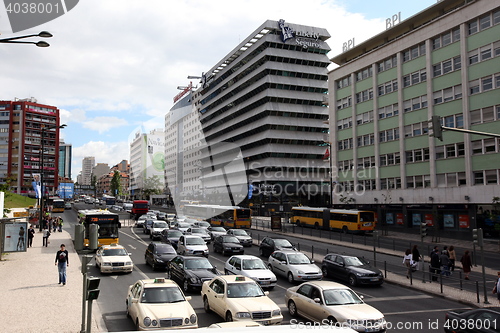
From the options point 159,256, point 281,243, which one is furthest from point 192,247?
point 281,243

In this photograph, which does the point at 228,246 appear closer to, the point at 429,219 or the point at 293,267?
the point at 293,267

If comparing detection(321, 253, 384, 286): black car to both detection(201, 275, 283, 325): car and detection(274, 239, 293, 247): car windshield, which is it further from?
detection(201, 275, 283, 325): car

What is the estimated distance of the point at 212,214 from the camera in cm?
5822

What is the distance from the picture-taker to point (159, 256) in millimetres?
22703

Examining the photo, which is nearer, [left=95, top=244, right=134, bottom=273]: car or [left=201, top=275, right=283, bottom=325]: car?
[left=201, top=275, right=283, bottom=325]: car

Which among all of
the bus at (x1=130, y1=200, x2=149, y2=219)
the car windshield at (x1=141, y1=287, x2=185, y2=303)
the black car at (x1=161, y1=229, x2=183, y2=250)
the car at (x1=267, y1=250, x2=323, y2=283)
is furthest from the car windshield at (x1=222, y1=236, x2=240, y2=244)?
the bus at (x1=130, y1=200, x2=149, y2=219)

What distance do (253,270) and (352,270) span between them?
201 inches

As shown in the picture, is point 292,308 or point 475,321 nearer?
point 475,321

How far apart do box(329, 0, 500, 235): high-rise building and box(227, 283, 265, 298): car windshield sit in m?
32.9

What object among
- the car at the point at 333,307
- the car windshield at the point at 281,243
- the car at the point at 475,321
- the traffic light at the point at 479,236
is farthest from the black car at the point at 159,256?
the traffic light at the point at 479,236

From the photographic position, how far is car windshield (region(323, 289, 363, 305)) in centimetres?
1242

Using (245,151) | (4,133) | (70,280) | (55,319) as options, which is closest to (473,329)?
(55,319)

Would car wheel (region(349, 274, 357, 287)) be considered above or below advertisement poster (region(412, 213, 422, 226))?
below

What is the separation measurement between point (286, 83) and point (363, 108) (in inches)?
1407
